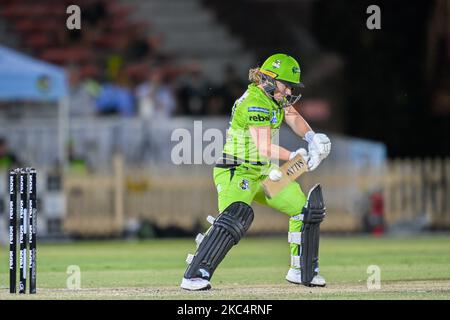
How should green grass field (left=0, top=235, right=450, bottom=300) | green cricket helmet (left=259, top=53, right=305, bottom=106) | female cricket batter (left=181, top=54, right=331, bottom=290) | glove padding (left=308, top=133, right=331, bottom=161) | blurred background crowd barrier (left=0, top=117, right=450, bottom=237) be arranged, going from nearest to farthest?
green grass field (left=0, top=235, right=450, bottom=300) < female cricket batter (left=181, top=54, right=331, bottom=290) < glove padding (left=308, top=133, right=331, bottom=161) < green cricket helmet (left=259, top=53, right=305, bottom=106) < blurred background crowd barrier (left=0, top=117, right=450, bottom=237)

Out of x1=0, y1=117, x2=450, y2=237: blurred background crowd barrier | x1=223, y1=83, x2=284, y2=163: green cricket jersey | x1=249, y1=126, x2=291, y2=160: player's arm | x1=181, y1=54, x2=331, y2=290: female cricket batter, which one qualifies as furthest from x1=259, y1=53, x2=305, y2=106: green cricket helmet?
x1=0, y1=117, x2=450, y2=237: blurred background crowd barrier

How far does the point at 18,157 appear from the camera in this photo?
23.1 m

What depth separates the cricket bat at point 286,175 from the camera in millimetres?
11445

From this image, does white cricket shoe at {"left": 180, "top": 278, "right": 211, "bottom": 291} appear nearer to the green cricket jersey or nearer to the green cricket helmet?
the green cricket jersey

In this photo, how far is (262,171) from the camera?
11.7 m

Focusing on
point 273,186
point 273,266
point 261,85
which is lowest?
point 273,266

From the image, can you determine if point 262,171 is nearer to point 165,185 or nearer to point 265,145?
point 265,145

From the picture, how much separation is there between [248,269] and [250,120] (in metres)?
3.57


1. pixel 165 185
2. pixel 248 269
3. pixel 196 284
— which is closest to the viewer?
pixel 196 284

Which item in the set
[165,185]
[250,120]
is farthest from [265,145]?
[165,185]

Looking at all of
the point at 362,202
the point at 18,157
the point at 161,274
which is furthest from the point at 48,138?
the point at 161,274

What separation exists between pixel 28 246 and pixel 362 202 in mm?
12675

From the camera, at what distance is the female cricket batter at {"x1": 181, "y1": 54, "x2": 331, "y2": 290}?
11.3 metres

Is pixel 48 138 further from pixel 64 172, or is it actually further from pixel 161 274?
pixel 161 274
